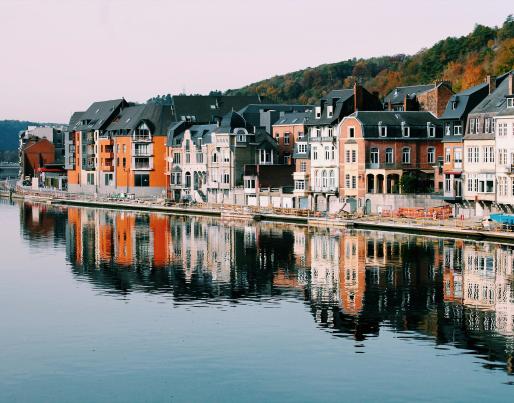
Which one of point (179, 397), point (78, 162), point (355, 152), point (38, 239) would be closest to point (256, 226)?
point (355, 152)

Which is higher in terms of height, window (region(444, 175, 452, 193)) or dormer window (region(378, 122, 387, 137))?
dormer window (region(378, 122, 387, 137))

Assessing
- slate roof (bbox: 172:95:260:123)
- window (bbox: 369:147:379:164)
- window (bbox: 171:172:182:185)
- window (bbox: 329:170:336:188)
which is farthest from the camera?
slate roof (bbox: 172:95:260:123)

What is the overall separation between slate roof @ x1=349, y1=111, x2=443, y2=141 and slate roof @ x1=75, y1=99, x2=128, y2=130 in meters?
67.5

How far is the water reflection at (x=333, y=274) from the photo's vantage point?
47312mm

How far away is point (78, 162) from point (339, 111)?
240ft

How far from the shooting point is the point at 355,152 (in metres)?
101

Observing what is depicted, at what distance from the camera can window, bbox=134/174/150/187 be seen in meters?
Answer: 148

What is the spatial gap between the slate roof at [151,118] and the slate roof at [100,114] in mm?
5064

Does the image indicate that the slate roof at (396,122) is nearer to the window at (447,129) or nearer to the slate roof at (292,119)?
the window at (447,129)

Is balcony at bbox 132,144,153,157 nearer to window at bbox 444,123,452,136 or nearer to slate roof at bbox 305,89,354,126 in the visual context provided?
slate roof at bbox 305,89,354,126

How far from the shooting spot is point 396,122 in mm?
100438

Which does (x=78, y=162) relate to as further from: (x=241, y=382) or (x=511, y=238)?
(x=241, y=382)

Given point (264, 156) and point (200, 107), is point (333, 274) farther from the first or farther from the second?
point (200, 107)

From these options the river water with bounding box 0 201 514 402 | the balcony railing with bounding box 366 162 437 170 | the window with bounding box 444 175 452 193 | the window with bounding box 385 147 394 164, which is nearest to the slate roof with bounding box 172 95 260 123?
the balcony railing with bounding box 366 162 437 170
